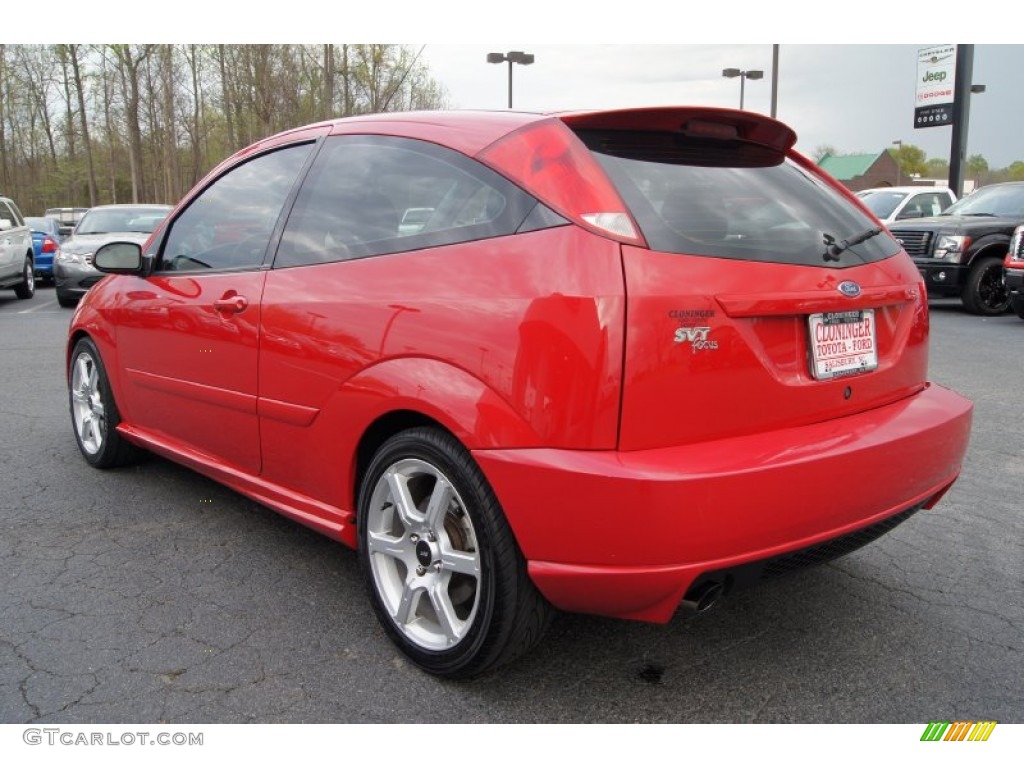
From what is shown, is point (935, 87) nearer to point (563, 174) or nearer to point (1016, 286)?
point (1016, 286)

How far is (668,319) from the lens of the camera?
218cm

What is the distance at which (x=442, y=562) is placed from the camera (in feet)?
8.37

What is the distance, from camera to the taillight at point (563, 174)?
226cm

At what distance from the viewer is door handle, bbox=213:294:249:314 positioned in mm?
3225

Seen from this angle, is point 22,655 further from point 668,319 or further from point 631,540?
point 668,319

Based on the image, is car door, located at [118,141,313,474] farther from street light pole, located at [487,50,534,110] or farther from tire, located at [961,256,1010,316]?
street light pole, located at [487,50,534,110]

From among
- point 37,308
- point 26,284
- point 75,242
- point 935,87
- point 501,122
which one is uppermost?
point 935,87

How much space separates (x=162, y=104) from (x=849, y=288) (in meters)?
34.2

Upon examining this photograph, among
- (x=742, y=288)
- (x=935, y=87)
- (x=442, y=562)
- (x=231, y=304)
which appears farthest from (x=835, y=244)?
(x=935, y=87)

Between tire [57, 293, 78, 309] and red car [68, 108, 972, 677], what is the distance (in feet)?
37.7

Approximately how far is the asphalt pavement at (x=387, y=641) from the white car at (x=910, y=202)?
1309cm

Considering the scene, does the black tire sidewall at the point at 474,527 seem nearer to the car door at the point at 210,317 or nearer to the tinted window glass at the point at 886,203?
the car door at the point at 210,317

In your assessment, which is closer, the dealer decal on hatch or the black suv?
the dealer decal on hatch
